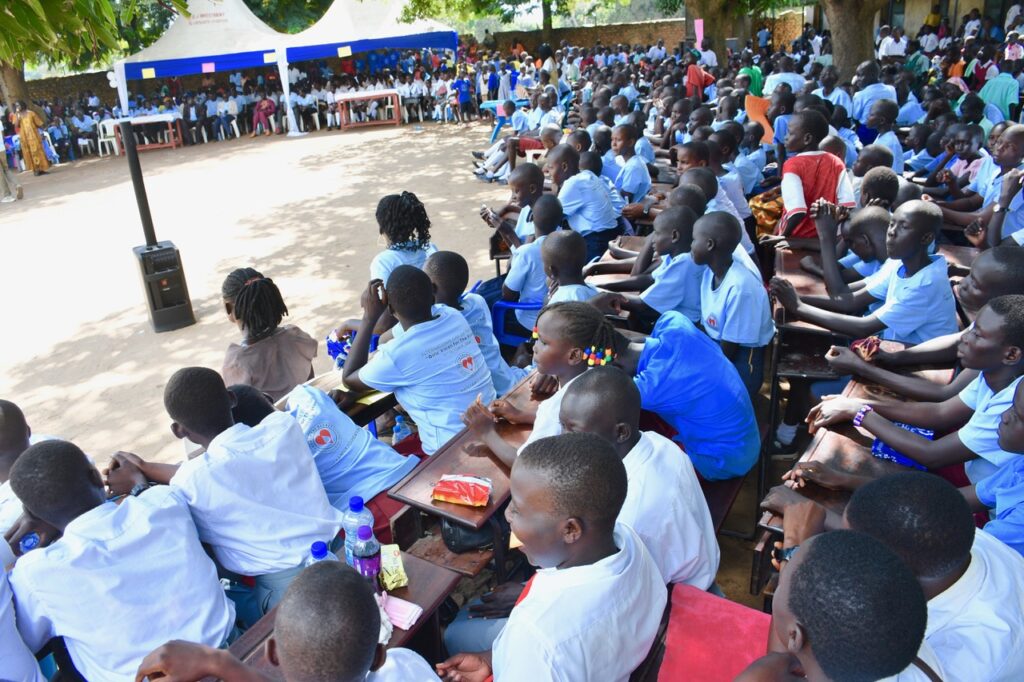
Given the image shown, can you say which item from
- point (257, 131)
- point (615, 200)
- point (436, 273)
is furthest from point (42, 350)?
point (257, 131)

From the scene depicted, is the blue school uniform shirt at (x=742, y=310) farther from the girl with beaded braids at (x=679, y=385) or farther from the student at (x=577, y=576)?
the student at (x=577, y=576)

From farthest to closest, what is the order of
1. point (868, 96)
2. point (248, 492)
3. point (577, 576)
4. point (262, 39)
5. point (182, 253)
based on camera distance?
point (262, 39)
point (182, 253)
point (868, 96)
point (248, 492)
point (577, 576)

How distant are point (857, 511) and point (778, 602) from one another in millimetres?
366

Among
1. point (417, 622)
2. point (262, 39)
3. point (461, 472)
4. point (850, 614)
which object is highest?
point (262, 39)

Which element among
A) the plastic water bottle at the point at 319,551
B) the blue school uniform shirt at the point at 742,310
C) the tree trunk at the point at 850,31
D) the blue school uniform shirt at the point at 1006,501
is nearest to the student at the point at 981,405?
the blue school uniform shirt at the point at 1006,501

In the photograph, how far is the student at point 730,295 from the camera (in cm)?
363

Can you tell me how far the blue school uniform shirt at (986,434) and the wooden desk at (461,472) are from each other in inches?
61.3

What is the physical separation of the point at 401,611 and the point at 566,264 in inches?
87.1

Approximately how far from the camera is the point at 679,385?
9.48 feet

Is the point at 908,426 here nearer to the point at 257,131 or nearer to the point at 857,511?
the point at 857,511

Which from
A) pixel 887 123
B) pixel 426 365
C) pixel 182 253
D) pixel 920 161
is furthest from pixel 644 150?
pixel 182 253

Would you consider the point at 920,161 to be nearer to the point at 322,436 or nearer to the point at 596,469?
the point at 322,436

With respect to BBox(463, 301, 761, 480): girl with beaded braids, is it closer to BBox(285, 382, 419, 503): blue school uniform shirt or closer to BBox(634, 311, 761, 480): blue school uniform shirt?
BBox(634, 311, 761, 480): blue school uniform shirt

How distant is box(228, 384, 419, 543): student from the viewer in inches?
114
